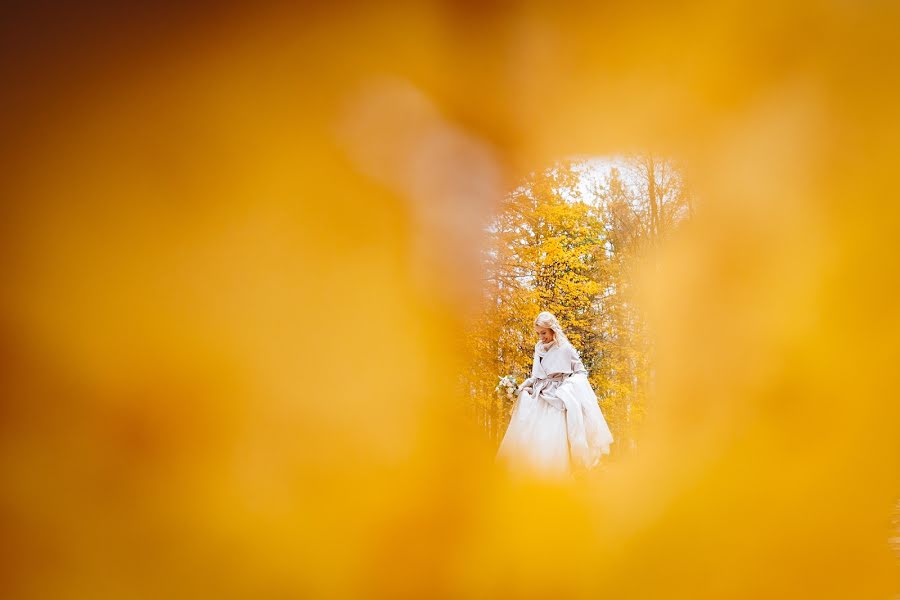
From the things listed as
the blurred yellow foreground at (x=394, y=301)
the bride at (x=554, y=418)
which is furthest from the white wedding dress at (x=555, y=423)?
the blurred yellow foreground at (x=394, y=301)

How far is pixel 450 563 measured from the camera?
2.85 m

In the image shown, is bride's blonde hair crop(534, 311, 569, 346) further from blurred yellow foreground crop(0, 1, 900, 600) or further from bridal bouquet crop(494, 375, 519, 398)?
blurred yellow foreground crop(0, 1, 900, 600)

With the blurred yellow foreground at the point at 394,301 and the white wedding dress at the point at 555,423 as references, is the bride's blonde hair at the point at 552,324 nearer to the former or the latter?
the white wedding dress at the point at 555,423

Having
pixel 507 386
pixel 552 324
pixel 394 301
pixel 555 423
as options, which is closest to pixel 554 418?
pixel 555 423

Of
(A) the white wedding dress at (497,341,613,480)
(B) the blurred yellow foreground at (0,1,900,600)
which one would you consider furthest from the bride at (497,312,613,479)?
(B) the blurred yellow foreground at (0,1,900,600)

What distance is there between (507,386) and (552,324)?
1.30ft

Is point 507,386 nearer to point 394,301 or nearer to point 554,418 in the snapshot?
point 554,418

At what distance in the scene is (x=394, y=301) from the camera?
119 inches

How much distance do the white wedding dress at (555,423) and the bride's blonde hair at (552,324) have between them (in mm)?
25

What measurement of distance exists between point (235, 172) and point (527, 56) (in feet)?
4.67

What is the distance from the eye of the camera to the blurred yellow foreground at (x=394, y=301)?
9.02 feet

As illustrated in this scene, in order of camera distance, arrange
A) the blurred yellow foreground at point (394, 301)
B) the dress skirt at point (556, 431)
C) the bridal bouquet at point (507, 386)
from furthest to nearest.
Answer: the bridal bouquet at point (507, 386), the dress skirt at point (556, 431), the blurred yellow foreground at point (394, 301)

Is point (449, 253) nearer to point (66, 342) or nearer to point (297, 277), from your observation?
point (297, 277)

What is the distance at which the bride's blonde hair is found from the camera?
11.3 ft
